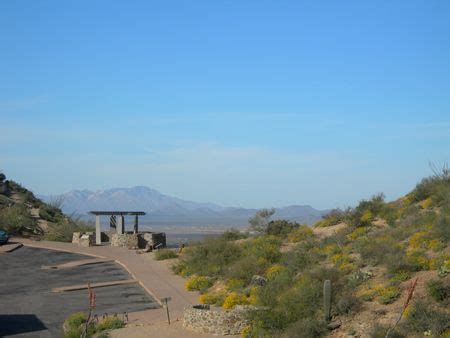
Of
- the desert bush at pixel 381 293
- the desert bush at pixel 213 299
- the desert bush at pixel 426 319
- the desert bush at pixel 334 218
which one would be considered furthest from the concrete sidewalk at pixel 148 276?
the desert bush at pixel 334 218

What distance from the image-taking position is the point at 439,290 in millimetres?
19359

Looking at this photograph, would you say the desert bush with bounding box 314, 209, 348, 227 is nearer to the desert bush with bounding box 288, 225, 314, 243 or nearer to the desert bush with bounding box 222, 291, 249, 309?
the desert bush with bounding box 288, 225, 314, 243

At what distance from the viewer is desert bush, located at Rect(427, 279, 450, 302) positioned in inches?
758

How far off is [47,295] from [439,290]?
18247 millimetres

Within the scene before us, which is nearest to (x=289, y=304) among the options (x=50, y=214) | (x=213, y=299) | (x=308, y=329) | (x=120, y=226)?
(x=308, y=329)

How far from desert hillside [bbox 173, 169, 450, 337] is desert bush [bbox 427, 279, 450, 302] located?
0.10ft

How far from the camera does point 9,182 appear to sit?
7231 cm

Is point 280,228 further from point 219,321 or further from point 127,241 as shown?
point 219,321

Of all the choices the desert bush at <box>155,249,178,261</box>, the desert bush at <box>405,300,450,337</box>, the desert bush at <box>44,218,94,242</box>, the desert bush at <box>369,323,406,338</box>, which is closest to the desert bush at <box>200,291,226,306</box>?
the desert bush at <box>369,323,406,338</box>

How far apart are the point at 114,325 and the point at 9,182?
2156 inches

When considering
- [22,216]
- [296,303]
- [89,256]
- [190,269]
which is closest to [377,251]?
[296,303]

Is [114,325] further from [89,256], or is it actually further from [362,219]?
[89,256]

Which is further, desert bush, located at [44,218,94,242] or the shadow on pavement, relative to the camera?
desert bush, located at [44,218,94,242]

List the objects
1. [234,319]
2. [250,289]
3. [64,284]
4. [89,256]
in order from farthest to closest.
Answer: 1. [89,256]
2. [64,284]
3. [250,289]
4. [234,319]
